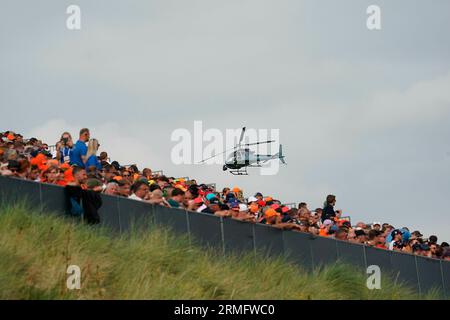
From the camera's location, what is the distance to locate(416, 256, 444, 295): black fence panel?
28.3 metres

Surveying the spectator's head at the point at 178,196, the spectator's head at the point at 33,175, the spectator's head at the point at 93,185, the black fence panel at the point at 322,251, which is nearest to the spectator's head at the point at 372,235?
the black fence panel at the point at 322,251

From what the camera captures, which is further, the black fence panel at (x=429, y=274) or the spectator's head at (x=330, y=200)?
the spectator's head at (x=330, y=200)

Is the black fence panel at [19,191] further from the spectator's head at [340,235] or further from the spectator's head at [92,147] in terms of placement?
the spectator's head at [340,235]

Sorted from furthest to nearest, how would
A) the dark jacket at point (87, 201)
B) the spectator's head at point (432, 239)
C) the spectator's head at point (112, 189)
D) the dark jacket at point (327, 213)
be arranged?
the spectator's head at point (432, 239) → the dark jacket at point (327, 213) → the spectator's head at point (112, 189) → the dark jacket at point (87, 201)

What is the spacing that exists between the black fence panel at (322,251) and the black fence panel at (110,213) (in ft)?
17.0

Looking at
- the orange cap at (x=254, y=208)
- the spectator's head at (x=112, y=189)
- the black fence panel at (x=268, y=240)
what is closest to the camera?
the spectator's head at (x=112, y=189)

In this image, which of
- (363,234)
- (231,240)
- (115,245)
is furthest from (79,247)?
(363,234)

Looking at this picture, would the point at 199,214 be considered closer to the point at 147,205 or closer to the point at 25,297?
the point at 147,205

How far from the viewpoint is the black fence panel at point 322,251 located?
965 inches

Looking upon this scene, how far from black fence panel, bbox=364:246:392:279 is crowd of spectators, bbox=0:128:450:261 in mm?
459

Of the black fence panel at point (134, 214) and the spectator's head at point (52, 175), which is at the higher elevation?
the spectator's head at point (52, 175)

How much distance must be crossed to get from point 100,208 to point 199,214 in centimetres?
229

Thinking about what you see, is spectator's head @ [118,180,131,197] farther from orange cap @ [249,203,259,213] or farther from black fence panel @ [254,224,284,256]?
orange cap @ [249,203,259,213]
